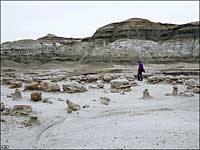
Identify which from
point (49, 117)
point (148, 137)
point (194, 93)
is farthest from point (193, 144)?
point (194, 93)

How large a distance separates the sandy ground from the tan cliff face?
127 ft

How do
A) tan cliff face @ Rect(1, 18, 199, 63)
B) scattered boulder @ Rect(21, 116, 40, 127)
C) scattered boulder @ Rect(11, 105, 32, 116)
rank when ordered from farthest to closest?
tan cliff face @ Rect(1, 18, 199, 63), scattered boulder @ Rect(11, 105, 32, 116), scattered boulder @ Rect(21, 116, 40, 127)

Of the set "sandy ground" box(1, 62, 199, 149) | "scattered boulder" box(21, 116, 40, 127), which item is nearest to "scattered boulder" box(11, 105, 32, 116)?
"sandy ground" box(1, 62, 199, 149)

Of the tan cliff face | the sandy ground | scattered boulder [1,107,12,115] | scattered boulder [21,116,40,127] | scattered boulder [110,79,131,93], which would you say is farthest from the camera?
the tan cliff face

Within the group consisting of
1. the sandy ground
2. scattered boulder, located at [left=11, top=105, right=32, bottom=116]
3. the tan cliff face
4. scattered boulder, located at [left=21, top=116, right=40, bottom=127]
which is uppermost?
the tan cliff face

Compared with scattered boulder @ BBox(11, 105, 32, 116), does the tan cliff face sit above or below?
above

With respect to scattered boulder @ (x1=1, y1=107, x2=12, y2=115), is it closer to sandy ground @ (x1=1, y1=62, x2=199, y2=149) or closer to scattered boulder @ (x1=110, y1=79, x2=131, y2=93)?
sandy ground @ (x1=1, y1=62, x2=199, y2=149)

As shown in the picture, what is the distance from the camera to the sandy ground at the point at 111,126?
368 inches

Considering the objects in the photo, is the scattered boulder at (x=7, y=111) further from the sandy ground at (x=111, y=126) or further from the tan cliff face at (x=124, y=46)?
the tan cliff face at (x=124, y=46)

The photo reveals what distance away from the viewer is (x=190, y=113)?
13.2m

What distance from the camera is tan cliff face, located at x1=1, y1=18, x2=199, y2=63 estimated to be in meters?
55.1

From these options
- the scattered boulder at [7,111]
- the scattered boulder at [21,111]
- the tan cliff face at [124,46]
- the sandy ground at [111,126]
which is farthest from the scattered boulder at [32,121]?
the tan cliff face at [124,46]

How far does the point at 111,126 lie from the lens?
1109 centimetres

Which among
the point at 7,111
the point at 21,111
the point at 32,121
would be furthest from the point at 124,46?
the point at 32,121
